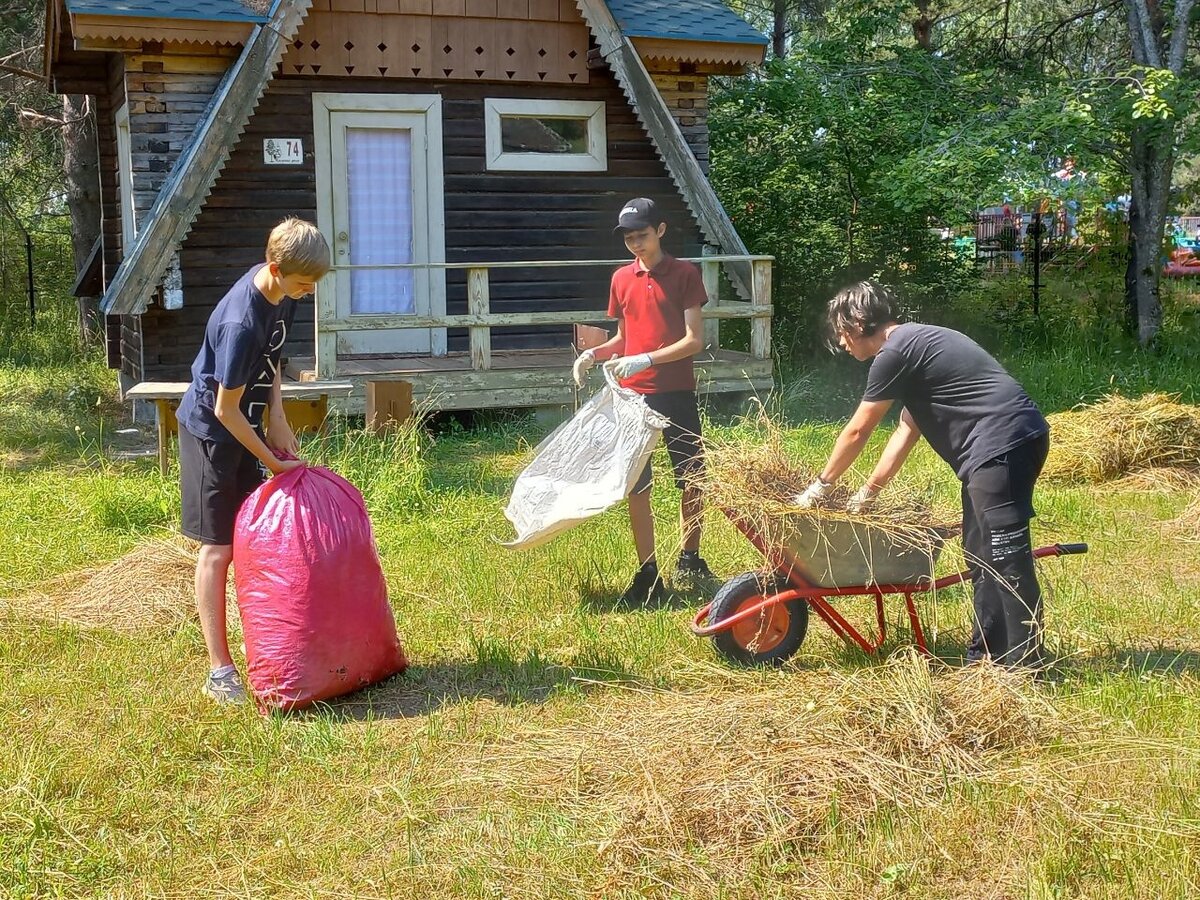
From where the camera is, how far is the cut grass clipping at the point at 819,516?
4516mm

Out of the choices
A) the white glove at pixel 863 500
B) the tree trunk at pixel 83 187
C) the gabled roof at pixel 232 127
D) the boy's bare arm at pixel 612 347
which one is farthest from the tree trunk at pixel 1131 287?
the tree trunk at pixel 83 187

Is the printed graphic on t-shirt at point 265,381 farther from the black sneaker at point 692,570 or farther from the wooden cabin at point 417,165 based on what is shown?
the wooden cabin at point 417,165

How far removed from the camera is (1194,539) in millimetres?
7043

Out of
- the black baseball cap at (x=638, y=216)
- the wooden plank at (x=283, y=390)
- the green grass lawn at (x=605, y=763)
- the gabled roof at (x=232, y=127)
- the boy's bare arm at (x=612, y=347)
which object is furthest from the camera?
the gabled roof at (x=232, y=127)

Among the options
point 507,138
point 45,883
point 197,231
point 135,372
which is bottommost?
point 45,883

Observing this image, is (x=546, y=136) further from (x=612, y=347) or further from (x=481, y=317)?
(x=612, y=347)

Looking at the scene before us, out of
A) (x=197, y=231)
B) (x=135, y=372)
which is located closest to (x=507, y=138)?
(x=197, y=231)

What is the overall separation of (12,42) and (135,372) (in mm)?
8196

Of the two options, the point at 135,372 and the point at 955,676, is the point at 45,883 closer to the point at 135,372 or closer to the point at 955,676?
the point at 955,676

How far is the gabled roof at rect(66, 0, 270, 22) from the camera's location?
32.8 ft

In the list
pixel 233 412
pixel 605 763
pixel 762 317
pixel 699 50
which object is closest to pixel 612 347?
pixel 233 412

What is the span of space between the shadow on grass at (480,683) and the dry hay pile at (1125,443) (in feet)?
16.0

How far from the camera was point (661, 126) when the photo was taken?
1170 cm

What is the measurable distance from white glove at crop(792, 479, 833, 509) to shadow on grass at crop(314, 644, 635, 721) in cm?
99
